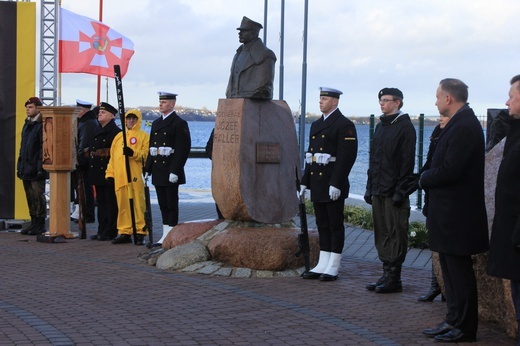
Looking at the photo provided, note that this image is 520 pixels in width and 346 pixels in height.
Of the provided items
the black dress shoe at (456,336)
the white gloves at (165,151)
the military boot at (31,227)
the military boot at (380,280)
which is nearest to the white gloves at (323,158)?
the military boot at (380,280)

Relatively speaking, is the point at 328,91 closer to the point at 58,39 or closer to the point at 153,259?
the point at 153,259

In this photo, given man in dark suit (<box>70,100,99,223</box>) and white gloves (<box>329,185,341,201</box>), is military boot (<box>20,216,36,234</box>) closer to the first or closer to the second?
man in dark suit (<box>70,100,99,223</box>)

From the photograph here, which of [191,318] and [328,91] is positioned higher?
[328,91]

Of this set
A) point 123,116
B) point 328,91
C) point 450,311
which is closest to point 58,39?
point 123,116

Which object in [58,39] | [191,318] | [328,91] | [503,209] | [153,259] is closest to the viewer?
[503,209]

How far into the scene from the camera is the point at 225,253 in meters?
11.0

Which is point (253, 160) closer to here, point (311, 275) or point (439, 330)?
point (311, 275)

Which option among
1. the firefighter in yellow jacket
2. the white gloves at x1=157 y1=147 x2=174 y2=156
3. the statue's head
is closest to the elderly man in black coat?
the statue's head

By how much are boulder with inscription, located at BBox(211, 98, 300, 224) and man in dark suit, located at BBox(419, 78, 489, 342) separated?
4120 millimetres

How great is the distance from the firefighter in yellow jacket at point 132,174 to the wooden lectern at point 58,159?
2.38 ft

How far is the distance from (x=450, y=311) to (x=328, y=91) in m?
3.67

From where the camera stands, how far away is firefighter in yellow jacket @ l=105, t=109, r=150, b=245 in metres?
14.0

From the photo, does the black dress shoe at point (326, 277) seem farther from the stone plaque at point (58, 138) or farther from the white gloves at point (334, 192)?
the stone plaque at point (58, 138)

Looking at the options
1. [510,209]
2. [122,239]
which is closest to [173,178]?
[122,239]
